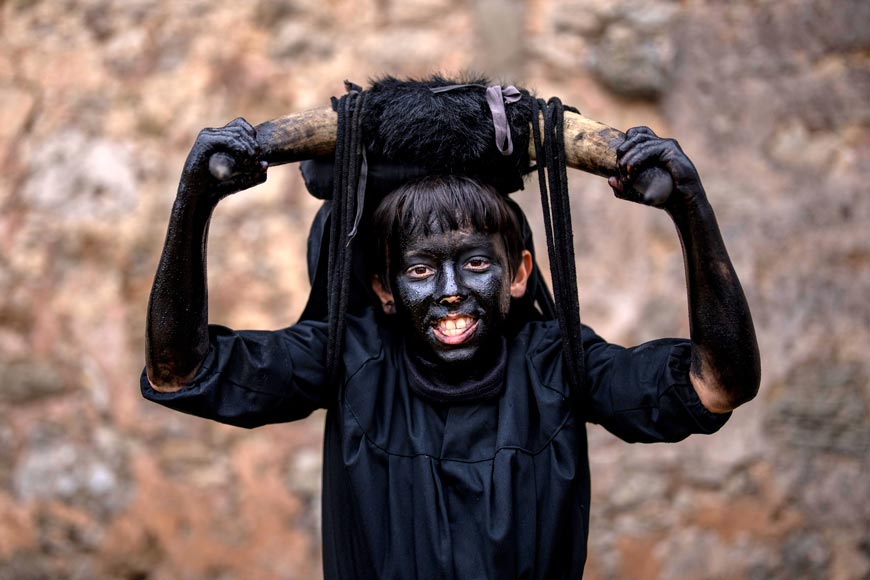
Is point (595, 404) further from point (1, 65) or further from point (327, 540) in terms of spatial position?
point (1, 65)

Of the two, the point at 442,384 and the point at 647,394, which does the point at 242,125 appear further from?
the point at 647,394

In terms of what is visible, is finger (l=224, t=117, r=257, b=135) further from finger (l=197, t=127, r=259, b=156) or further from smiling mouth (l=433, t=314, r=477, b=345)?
smiling mouth (l=433, t=314, r=477, b=345)

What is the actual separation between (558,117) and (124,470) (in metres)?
2.40

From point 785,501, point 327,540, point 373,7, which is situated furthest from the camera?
point 373,7

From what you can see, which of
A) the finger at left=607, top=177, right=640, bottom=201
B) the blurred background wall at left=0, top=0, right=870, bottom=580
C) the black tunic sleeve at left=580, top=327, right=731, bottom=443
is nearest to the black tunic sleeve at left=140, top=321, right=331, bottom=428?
the black tunic sleeve at left=580, top=327, right=731, bottom=443

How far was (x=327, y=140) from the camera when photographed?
2.01 m

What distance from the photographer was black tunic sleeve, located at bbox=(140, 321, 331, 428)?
1.89m

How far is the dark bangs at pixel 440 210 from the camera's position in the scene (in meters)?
1.99

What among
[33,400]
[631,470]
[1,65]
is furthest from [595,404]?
[1,65]

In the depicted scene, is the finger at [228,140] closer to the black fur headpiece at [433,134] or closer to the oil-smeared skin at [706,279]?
the black fur headpiece at [433,134]

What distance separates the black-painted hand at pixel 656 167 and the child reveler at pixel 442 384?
1 cm

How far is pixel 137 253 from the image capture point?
3.73 meters

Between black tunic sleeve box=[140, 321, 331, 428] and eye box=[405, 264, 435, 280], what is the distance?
0.25 metres

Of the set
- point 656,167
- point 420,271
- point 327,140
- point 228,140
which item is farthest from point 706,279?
point 228,140
